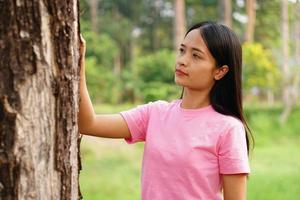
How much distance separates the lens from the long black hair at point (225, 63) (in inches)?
60.2

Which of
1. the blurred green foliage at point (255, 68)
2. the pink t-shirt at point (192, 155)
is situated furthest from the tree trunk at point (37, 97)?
the blurred green foliage at point (255, 68)

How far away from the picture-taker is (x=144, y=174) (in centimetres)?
155

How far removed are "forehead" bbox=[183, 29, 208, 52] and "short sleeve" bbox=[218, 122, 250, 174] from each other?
0.21 meters

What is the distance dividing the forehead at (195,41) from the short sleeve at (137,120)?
8.4 inches

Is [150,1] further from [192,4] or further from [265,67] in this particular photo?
[265,67]

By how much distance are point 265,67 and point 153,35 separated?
15.0 m

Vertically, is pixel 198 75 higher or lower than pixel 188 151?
higher

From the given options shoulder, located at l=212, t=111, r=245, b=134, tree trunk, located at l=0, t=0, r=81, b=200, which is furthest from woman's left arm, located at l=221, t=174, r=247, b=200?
tree trunk, located at l=0, t=0, r=81, b=200

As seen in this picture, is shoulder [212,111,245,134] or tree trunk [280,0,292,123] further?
tree trunk [280,0,292,123]

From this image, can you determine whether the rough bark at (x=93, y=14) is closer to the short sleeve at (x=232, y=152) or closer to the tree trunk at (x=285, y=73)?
the tree trunk at (x=285, y=73)

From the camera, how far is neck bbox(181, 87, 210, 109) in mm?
1566

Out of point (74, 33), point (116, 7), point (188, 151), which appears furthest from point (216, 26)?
point (116, 7)

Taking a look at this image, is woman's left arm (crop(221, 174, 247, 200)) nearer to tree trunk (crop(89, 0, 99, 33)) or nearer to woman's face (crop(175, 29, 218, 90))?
woman's face (crop(175, 29, 218, 90))

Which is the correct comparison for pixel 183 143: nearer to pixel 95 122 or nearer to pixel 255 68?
pixel 95 122
